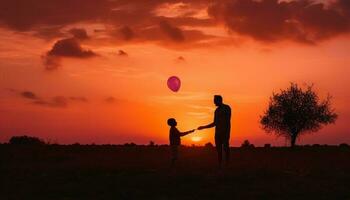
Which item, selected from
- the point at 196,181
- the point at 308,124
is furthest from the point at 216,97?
the point at 308,124

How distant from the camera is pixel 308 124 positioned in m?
77.5

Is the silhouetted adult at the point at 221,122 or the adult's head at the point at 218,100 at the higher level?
the adult's head at the point at 218,100

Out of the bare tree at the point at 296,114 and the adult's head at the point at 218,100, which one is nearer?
the adult's head at the point at 218,100

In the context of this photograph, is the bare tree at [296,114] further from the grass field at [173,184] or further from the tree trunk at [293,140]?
the grass field at [173,184]

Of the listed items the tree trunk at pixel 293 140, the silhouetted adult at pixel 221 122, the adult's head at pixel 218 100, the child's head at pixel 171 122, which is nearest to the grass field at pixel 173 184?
the silhouetted adult at pixel 221 122

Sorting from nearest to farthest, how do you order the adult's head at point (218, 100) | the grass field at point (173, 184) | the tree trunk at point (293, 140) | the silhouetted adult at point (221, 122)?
the grass field at point (173, 184), the adult's head at point (218, 100), the silhouetted adult at point (221, 122), the tree trunk at point (293, 140)

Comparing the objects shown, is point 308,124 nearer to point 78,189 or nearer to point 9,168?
point 9,168

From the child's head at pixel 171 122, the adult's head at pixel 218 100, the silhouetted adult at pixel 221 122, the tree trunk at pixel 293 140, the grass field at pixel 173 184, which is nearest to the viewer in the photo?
the grass field at pixel 173 184

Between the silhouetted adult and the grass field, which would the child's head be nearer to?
the grass field

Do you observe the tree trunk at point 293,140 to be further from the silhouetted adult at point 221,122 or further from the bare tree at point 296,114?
the silhouetted adult at point 221,122

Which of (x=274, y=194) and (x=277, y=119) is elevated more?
(x=277, y=119)

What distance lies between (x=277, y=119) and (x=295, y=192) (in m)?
58.2

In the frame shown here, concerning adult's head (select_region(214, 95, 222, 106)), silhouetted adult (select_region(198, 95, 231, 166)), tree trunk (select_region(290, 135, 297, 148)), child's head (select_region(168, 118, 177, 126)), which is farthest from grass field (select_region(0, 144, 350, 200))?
tree trunk (select_region(290, 135, 297, 148))

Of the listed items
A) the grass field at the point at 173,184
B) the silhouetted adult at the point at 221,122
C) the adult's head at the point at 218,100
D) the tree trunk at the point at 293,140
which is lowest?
the grass field at the point at 173,184
